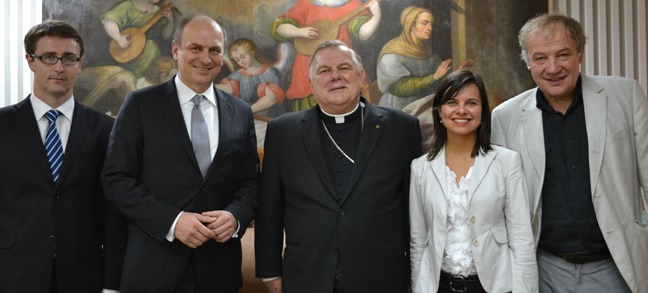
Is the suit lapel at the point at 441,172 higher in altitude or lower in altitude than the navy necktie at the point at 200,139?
lower

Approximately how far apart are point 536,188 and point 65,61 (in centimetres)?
248

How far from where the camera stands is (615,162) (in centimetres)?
279

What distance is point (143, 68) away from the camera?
19.7 feet

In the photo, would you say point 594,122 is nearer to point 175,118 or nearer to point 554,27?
point 554,27

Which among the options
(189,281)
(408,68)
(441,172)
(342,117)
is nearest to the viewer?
(441,172)

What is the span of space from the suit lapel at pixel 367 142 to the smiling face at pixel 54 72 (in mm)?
1581

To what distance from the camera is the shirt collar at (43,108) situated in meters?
3.15

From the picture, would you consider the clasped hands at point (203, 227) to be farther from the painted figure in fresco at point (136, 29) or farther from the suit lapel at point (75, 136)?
the painted figure in fresco at point (136, 29)

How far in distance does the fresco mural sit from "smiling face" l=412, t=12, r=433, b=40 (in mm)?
10

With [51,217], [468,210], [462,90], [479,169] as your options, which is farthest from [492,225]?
[51,217]

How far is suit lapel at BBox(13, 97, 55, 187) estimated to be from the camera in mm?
2988

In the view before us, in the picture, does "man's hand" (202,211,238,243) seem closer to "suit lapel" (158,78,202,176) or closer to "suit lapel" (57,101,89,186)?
"suit lapel" (158,78,202,176)

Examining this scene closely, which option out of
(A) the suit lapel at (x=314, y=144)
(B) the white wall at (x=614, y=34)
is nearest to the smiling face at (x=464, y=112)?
(A) the suit lapel at (x=314, y=144)

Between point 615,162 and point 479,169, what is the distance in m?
0.63
